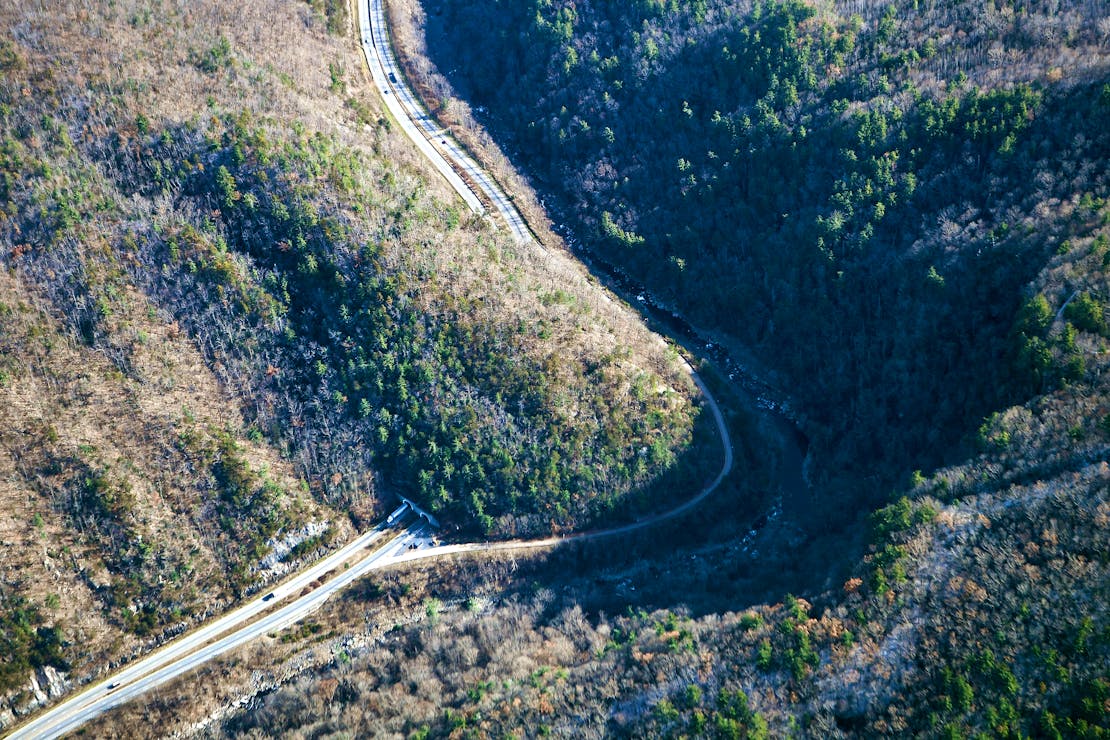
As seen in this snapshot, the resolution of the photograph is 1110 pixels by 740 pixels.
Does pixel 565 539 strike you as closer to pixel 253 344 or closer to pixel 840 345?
pixel 840 345

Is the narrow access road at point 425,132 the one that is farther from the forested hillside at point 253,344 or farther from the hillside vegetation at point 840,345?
the forested hillside at point 253,344

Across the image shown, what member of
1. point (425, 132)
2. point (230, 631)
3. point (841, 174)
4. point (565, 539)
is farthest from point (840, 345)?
point (230, 631)

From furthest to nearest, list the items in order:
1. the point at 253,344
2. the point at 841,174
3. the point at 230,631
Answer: the point at 841,174 → the point at 253,344 → the point at 230,631

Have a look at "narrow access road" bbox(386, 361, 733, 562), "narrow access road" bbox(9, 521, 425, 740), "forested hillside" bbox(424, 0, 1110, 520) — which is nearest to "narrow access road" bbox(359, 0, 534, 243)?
"forested hillside" bbox(424, 0, 1110, 520)

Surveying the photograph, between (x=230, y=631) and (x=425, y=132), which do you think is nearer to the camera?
(x=230, y=631)

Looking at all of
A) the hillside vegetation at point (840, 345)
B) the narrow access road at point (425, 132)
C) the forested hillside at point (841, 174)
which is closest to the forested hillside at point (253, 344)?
the narrow access road at point (425, 132)

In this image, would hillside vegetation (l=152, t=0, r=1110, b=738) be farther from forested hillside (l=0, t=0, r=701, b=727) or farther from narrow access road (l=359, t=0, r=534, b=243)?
forested hillside (l=0, t=0, r=701, b=727)

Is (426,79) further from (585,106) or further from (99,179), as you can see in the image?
(99,179)
